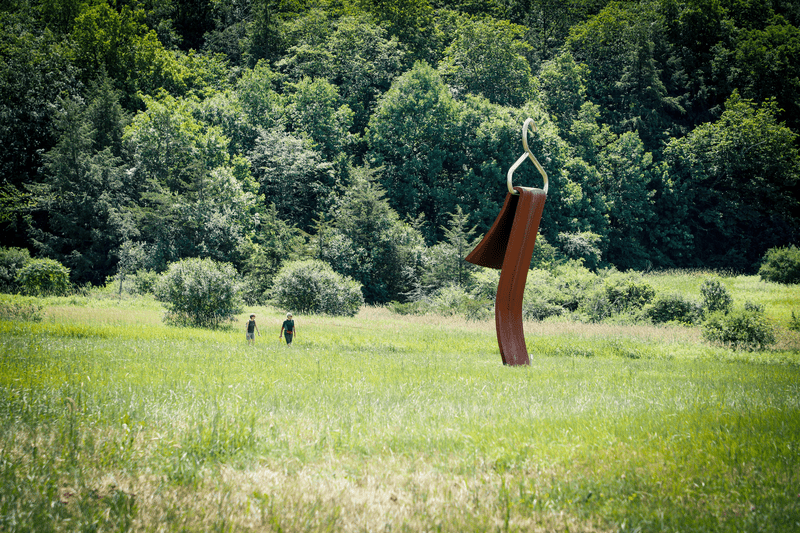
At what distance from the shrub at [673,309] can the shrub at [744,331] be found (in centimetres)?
837

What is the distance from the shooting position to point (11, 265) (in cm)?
3956

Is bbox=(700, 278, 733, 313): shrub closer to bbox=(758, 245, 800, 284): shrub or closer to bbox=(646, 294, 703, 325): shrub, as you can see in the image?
bbox=(646, 294, 703, 325): shrub

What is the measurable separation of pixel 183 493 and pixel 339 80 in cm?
5961

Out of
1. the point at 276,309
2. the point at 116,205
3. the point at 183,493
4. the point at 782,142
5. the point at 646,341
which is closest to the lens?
the point at 183,493

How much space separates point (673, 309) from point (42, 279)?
120ft

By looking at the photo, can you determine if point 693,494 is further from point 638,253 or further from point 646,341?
point 638,253

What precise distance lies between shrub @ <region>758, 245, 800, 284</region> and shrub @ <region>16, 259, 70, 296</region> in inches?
1972

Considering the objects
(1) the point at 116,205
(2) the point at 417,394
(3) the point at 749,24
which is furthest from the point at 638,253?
(2) the point at 417,394

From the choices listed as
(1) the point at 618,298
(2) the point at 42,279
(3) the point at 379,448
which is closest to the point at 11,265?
(2) the point at 42,279

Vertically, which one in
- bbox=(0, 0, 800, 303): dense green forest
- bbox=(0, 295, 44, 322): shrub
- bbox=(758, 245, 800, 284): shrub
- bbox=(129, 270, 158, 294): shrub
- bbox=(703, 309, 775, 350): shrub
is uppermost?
bbox=(0, 0, 800, 303): dense green forest

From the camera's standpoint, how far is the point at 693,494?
5.59 m

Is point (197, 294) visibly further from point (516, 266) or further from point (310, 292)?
point (516, 266)

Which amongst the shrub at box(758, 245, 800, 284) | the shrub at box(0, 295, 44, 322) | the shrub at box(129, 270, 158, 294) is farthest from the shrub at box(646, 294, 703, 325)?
the shrub at box(129, 270, 158, 294)

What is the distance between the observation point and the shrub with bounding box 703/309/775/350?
21.2 meters
